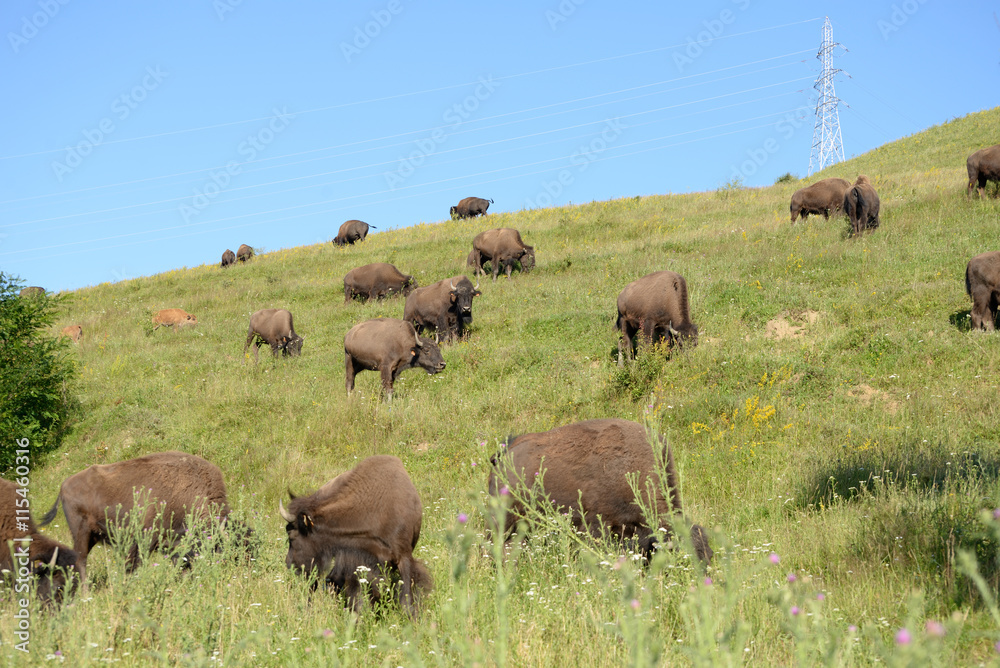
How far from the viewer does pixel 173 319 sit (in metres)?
25.0

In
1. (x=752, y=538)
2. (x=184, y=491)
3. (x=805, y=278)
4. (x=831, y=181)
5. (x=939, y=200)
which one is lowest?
(x=752, y=538)

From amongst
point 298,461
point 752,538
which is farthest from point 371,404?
point 752,538

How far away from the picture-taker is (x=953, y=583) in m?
4.54

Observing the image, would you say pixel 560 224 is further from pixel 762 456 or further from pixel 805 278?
pixel 762 456

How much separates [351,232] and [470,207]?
448 inches

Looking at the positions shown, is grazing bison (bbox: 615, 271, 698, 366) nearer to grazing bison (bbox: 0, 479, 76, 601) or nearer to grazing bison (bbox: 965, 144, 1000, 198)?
grazing bison (bbox: 0, 479, 76, 601)

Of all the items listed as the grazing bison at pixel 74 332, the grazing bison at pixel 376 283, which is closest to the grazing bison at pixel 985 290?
the grazing bison at pixel 376 283

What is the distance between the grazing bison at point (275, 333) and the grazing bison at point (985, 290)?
1571 cm

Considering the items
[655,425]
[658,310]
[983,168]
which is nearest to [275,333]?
[658,310]

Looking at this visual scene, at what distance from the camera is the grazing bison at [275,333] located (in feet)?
64.2

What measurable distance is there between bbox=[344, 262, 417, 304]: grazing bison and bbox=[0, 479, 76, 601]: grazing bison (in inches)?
706

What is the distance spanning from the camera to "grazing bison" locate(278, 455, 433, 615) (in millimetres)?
5629

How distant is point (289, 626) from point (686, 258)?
1815cm

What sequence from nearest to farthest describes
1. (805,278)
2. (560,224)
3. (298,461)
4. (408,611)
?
1. (408,611)
2. (298,461)
3. (805,278)
4. (560,224)
